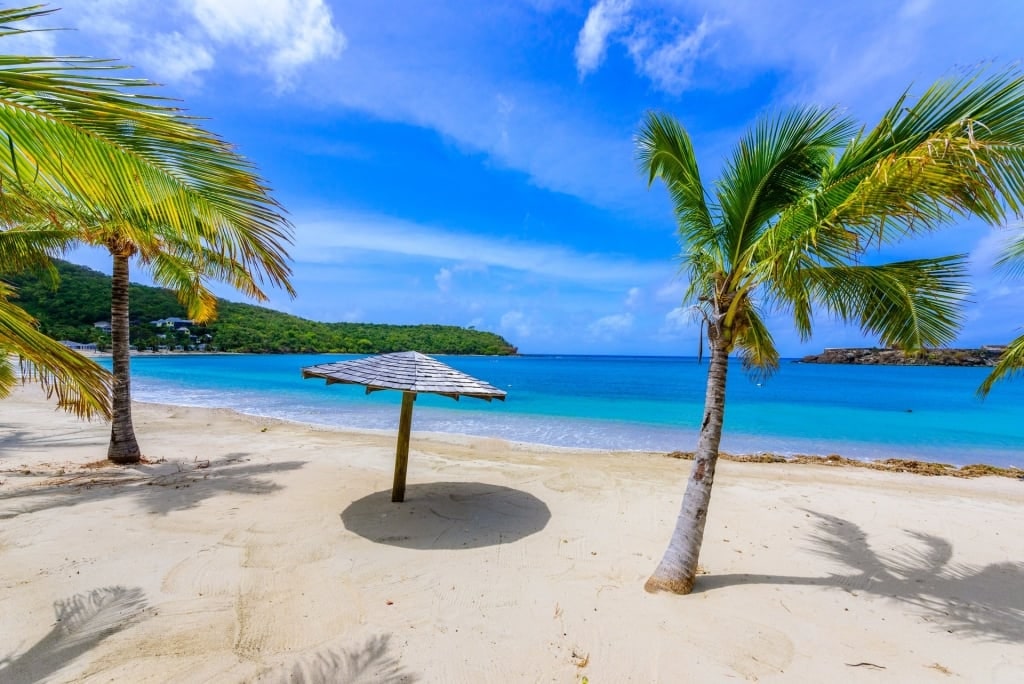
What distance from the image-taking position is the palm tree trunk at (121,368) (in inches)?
286

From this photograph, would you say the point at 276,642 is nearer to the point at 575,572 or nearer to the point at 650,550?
the point at 575,572

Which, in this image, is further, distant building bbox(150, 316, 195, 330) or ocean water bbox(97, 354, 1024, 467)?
distant building bbox(150, 316, 195, 330)

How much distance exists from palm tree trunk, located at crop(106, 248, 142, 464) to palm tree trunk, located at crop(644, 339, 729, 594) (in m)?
8.61

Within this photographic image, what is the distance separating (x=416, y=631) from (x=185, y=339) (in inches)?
3052

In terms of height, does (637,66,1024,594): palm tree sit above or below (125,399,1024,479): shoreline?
above

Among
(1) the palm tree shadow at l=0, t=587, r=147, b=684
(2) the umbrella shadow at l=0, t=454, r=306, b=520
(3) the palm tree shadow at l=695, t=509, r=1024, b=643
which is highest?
(3) the palm tree shadow at l=695, t=509, r=1024, b=643

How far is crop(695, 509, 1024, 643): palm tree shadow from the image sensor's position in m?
3.73

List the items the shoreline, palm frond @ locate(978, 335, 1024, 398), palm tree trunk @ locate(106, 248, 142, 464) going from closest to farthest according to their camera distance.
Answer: palm frond @ locate(978, 335, 1024, 398), palm tree trunk @ locate(106, 248, 142, 464), the shoreline

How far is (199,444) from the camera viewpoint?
31.9 ft

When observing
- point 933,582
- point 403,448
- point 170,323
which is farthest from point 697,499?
point 170,323

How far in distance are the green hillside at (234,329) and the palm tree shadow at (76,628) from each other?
35.0 m

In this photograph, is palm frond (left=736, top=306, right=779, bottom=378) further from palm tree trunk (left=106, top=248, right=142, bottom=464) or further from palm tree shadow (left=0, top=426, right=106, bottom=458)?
palm tree shadow (left=0, top=426, right=106, bottom=458)

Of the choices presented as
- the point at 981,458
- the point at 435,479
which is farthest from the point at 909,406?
the point at 435,479

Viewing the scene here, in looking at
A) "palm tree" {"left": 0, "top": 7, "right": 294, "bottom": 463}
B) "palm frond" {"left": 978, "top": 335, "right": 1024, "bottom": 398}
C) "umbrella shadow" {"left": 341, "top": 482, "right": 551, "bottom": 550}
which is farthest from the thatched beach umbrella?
"palm frond" {"left": 978, "top": 335, "right": 1024, "bottom": 398}
